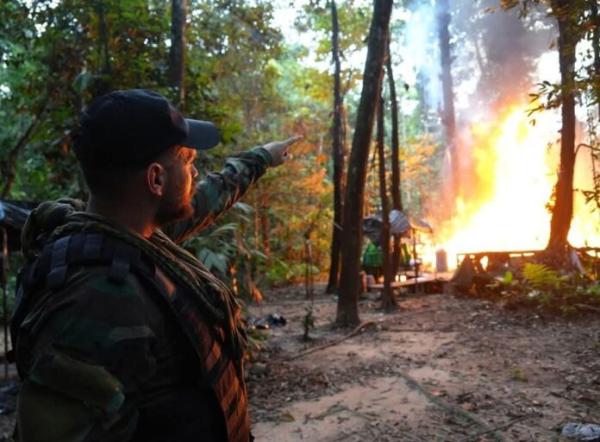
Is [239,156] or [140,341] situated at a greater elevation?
[239,156]

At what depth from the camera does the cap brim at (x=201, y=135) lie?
1698 mm

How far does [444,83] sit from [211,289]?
32.4 meters

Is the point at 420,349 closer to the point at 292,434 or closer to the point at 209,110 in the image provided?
the point at 292,434

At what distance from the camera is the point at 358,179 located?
10414 millimetres

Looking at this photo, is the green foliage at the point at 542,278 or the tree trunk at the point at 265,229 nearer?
the green foliage at the point at 542,278

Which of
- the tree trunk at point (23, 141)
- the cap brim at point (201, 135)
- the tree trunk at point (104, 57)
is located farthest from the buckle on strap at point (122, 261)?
the tree trunk at point (23, 141)

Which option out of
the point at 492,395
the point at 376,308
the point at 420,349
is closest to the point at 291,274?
the point at 376,308

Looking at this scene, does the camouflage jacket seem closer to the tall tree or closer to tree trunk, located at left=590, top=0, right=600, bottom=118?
tree trunk, located at left=590, top=0, right=600, bottom=118

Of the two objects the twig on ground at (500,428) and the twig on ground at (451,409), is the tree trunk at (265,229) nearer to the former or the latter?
the twig on ground at (451,409)

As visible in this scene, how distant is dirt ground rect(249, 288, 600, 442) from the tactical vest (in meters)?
3.74

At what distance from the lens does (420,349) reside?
816 cm

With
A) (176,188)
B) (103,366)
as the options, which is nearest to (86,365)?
(103,366)

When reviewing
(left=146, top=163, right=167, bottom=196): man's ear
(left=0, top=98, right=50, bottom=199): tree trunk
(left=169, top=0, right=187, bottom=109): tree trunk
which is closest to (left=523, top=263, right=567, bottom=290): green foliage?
(left=169, top=0, right=187, bottom=109): tree trunk

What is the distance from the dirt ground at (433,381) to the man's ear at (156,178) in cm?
398
